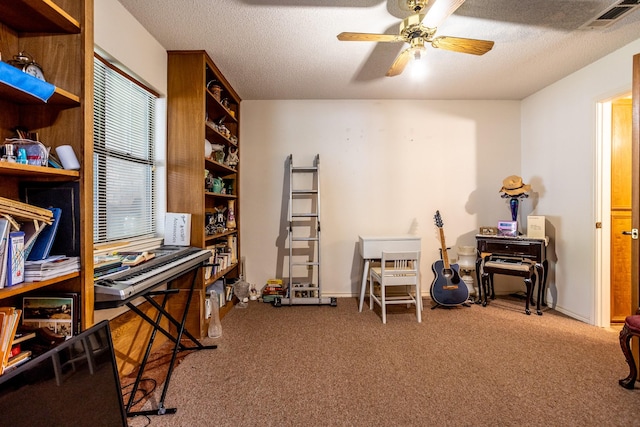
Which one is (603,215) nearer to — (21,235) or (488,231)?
(488,231)

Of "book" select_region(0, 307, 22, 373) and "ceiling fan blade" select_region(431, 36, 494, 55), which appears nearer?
"book" select_region(0, 307, 22, 373)

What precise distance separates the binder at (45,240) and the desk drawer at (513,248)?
3611mm

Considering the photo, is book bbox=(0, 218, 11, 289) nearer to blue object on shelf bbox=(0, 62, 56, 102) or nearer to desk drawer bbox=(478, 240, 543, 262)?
blue object on shelf bbox=(0, 62, 56, 102)

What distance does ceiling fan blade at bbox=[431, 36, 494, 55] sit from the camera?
1.88 m

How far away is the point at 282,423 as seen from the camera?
5.12 feet

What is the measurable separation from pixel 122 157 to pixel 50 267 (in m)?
1.18

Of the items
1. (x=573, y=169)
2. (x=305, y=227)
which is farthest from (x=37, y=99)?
(x=573, y=169)

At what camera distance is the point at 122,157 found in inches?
82.8

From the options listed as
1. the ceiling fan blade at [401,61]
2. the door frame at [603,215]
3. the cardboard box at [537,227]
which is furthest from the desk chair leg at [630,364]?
the ceiling fan blade at [401,61]

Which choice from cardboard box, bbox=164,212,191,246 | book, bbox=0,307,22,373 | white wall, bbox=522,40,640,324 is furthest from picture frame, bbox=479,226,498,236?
book, bbox=0,307,22,373

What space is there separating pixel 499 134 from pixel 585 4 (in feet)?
6.43

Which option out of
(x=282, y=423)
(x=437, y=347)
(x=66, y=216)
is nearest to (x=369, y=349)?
(x=437, y=347)

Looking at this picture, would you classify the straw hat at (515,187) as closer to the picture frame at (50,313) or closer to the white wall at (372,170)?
the white wall at (372,170)

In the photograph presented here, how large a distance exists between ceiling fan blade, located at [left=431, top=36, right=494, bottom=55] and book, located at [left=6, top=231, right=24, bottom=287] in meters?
2.34
